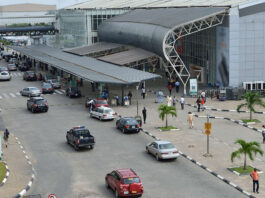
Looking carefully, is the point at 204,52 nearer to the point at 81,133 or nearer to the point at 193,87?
the point at 193,87

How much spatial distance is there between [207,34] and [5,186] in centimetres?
4506

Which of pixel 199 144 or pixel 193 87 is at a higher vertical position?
pixel 193 87

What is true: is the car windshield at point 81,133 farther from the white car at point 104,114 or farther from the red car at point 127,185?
the red car at point 127,185

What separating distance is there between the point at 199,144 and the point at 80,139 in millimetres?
8853

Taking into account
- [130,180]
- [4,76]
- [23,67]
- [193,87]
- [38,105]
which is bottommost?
[130,180]

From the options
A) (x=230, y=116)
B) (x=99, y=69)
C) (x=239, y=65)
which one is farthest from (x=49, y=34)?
(x=230, y=116)

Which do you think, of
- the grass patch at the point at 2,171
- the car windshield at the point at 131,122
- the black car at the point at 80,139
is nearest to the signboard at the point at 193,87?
the car windshield at the point at 131,122

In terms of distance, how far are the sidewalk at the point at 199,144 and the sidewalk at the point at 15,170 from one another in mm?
11146

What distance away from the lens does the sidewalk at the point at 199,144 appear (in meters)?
32.6

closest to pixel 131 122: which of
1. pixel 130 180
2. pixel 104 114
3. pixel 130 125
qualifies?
pixel 130 125

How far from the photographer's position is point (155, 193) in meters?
29.7

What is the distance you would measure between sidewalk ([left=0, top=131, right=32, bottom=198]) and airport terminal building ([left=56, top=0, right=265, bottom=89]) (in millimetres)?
27901

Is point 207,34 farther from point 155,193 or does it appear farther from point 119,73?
point 155,193

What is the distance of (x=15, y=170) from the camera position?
3434 cm
